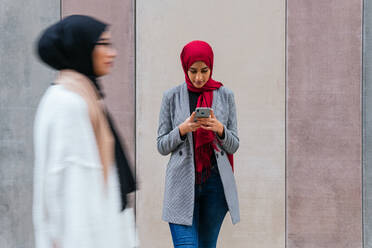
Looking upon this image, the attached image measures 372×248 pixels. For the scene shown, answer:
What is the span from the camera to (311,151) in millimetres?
4480

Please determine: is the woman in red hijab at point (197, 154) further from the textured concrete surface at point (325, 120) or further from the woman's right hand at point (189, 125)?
the textured concrete surface at point (325, 120)

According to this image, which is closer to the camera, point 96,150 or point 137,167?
point 96,150

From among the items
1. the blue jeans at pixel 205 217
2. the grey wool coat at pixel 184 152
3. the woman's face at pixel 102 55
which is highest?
the woman's face at pixel 102 55

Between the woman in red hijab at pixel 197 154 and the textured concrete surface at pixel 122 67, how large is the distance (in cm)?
150

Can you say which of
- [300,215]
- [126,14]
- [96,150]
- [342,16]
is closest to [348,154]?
[300,215]

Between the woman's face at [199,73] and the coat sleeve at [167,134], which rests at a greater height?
the woman's face at [199,73]

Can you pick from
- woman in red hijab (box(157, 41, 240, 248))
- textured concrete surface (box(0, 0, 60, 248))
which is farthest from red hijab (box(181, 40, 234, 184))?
textured concrete surface (box(0, 0, 60, 248))

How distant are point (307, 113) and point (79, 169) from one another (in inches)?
125

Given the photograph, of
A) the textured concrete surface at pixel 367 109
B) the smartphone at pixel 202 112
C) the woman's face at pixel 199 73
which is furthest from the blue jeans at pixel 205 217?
the textured concrete surface at pixel 367 109

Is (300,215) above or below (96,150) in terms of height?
below

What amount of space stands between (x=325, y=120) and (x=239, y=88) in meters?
0.88

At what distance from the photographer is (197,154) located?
3104mm

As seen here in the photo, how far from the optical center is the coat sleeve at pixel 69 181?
1.70 meters

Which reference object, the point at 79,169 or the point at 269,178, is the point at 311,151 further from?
the point at 79,169
